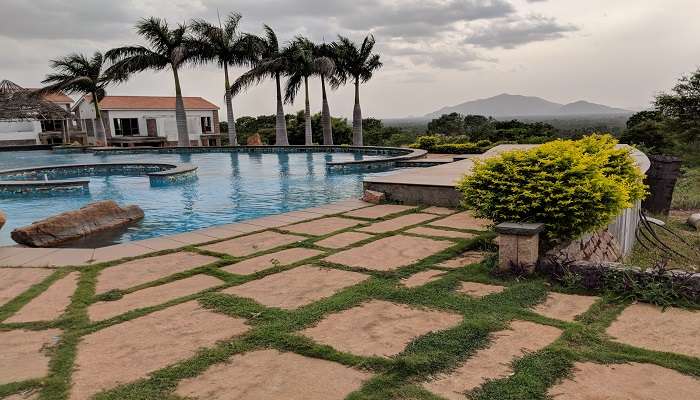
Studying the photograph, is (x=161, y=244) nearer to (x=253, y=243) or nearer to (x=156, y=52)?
(x=253, y=243)

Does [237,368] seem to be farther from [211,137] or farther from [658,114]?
[211,137]

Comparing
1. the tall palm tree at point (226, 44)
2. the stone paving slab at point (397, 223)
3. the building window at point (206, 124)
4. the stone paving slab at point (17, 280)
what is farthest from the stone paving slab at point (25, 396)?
the building window at point (206, 124)

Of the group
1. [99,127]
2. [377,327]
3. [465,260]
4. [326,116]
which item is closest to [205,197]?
[465,260]

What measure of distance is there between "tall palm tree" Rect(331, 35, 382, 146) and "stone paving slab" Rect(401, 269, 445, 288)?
835 inches

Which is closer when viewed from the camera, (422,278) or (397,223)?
(422,278)

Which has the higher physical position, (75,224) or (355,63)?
(355,63)

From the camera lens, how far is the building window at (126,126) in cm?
3728

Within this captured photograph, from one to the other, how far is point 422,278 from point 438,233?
70.5 inches

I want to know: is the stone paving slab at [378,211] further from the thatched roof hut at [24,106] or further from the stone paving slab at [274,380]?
the thatched roof hut at [24,106]

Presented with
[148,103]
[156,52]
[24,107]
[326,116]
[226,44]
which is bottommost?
[326,116]

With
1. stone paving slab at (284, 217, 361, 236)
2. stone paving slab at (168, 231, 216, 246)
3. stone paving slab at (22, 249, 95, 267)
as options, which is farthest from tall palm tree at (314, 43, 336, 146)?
stone paving slab at (22, 249, 95, 267)

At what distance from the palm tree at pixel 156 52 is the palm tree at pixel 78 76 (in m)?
5.13

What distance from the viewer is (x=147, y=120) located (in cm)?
3778

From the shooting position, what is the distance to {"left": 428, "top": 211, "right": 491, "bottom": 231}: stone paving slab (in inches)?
245
